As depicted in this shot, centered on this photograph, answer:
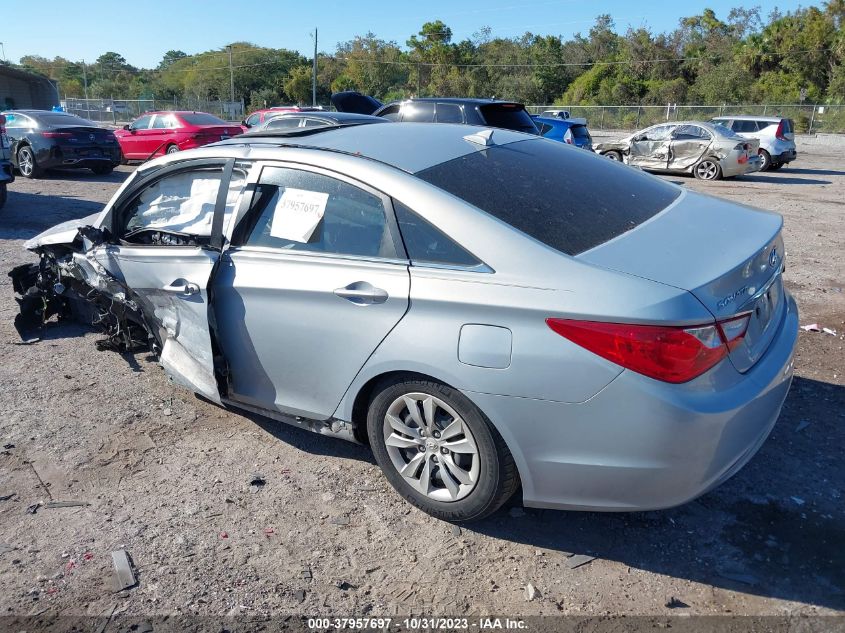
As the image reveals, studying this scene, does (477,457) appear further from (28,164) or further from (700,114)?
(700,114)

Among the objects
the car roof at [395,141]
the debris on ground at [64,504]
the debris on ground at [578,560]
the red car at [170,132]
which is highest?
the red car at [170,132]

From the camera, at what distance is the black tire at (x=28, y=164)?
14242mm

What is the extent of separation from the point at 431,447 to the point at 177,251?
1851 millimetres

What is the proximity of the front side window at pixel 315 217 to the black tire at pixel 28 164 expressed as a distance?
43.4 ft

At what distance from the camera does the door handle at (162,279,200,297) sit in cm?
355

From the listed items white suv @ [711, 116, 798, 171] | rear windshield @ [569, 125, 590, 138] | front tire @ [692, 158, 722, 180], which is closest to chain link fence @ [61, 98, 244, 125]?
rear windshield @ [569, 125, 590, 138]

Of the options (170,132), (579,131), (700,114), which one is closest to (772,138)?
(579,131)

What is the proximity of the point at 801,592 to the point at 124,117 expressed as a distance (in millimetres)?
50899

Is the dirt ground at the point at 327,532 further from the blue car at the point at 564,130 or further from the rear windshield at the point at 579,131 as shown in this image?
the rear windshield at the point at 579,131

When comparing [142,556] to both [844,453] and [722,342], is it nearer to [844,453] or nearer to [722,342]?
[722,342]

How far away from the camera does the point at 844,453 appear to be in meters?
3.56

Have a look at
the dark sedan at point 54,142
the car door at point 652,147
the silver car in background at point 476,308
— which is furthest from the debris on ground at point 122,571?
the car door at point 652,147

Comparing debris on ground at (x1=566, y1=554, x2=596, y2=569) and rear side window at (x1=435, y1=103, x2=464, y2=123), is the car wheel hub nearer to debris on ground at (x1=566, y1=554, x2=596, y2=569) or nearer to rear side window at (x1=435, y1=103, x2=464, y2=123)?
debris on ground at (x1=566, y1=554, x2=596, y2=569)

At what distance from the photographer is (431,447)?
117 inches
